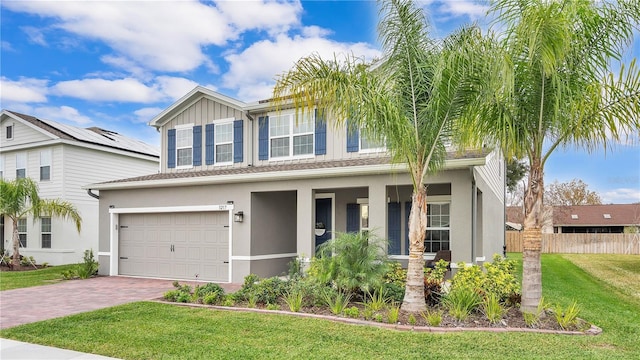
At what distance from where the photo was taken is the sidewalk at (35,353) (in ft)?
19.3

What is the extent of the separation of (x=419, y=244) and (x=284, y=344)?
9.78ft

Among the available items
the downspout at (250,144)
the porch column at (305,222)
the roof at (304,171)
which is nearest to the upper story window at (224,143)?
the roof at (304,171)

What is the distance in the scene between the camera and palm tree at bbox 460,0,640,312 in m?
6.94

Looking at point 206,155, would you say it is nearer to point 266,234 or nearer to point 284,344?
point 266,234

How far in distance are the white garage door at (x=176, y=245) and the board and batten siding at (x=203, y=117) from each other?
2153 millimetres

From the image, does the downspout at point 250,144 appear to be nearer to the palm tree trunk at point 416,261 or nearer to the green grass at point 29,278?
the green grass at point 29,278

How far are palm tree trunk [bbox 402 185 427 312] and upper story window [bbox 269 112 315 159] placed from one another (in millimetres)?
6262

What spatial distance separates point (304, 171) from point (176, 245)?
520 cm

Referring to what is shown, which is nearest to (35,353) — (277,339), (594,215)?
(277,339)

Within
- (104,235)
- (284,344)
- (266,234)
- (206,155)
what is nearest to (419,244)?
(284,344)

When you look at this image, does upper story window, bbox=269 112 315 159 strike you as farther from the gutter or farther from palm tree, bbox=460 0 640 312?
palm tree, bbox=460 0 640 312

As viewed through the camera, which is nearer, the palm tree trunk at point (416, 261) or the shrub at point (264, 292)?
the palm tree trunk at point (416, 261)

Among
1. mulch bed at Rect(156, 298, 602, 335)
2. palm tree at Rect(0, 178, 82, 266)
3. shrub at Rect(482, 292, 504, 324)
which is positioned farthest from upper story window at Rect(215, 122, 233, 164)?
shrub at Rect(482, 292, 504, 324)

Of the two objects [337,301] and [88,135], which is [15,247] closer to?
[88,135]
